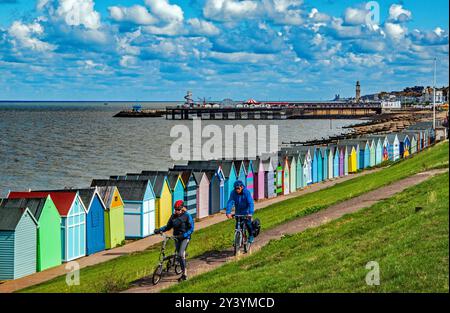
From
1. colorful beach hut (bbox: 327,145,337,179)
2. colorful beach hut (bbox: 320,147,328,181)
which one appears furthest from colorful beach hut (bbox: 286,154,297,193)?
colorful beach hut (bbox: 327,145,337,179)

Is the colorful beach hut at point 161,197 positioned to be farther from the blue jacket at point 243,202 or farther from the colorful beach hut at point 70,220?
the blue jacket at point 243,202

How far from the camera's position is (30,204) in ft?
72.8

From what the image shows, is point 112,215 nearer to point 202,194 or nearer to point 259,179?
point 202,194

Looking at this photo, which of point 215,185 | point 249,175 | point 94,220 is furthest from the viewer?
point 249,175

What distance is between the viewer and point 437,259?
9805 millimetres

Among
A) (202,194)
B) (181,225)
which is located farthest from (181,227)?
(202,194)

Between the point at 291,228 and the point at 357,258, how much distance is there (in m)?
6.84

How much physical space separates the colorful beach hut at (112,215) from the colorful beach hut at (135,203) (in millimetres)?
716

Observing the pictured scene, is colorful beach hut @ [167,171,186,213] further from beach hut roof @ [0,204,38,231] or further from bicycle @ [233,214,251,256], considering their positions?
bicycle @ [233,214,251,256]

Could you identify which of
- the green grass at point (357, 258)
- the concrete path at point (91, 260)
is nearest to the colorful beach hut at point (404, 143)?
the concrete path at point (91, 260)

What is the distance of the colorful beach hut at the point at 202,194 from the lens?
1275 inches

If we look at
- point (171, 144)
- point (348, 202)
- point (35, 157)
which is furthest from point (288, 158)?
point (171, 144)
